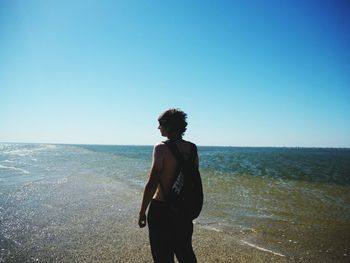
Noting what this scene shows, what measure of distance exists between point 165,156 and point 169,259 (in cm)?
122

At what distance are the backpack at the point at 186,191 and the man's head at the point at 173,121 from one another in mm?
185

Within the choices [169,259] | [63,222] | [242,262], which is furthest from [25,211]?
[169,259]

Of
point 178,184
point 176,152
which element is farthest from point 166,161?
point 178,184

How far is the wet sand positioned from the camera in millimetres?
6246

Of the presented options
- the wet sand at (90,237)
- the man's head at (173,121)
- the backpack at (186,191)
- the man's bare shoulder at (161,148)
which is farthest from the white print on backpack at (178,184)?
the wet sand at (90,237)

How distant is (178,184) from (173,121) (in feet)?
2.44

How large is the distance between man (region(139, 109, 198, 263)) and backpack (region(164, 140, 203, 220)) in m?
0.04

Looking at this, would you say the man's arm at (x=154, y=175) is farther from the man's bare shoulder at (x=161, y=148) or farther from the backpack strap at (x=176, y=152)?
the backpack strap at (x=176, y=152)

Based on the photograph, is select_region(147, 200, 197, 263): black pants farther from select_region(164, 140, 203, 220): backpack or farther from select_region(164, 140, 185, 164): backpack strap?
select_region(164, 140, 185, 164): backpack strap

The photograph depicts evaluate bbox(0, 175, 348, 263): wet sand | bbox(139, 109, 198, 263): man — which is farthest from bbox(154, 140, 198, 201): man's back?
bbox(0, 175, 348, 263): wet sand

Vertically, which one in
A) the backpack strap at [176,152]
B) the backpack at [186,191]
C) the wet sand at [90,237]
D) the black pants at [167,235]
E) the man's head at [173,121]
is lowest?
the wet sand at [90,237]

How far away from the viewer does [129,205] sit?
11.8 metres

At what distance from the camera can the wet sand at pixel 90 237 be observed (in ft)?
20.5

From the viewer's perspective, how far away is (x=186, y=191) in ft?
10.7
